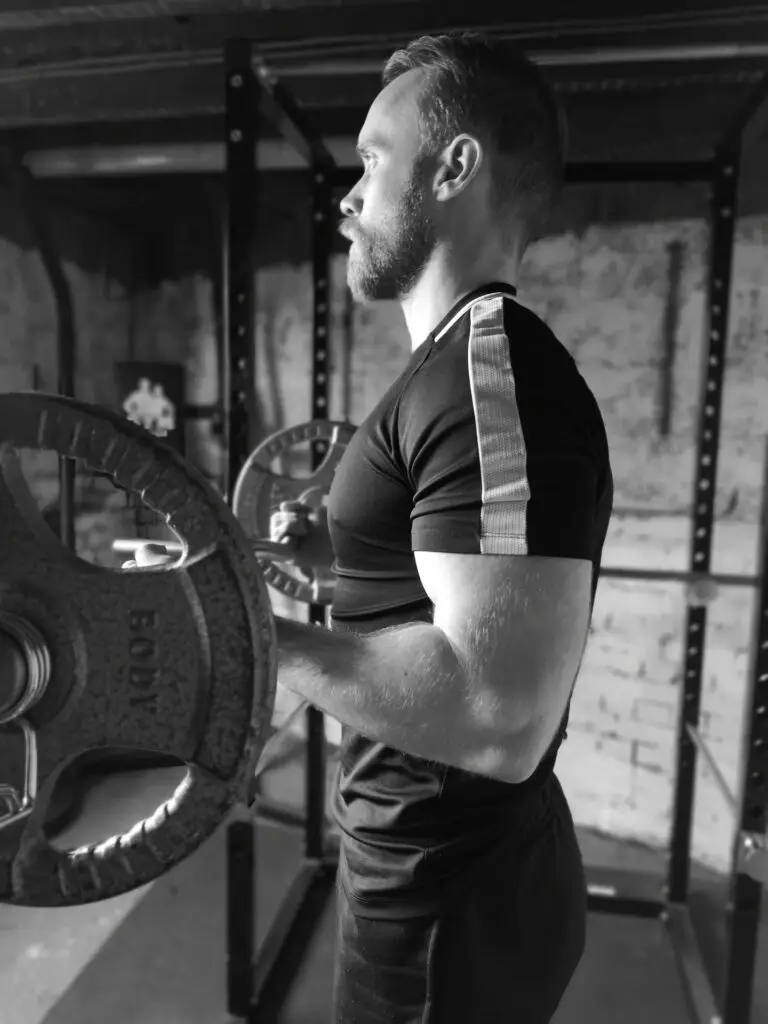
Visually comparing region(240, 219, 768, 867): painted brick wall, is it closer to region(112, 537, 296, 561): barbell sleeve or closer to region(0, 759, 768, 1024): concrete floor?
region(0, 759, 768, 1024): concrete floor

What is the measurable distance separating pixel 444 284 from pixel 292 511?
0.58 m

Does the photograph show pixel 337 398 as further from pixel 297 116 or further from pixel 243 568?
pixel 243 568

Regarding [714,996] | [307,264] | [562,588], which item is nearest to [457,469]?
[562,588]

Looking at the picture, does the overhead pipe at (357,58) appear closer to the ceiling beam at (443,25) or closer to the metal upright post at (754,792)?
the ceiling beam at (443,25)

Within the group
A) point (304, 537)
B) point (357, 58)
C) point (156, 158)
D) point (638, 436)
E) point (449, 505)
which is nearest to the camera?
point (449, 505)

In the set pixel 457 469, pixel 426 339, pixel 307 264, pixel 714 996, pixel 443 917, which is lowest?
A: pixel 714 996

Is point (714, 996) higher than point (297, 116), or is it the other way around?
point (297, 116)

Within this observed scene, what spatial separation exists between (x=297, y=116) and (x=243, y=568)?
1.46 metres

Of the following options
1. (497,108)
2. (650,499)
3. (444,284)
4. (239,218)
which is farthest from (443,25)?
(650,499)

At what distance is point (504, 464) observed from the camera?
60 centimetres

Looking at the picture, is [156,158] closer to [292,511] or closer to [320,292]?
[320,292]

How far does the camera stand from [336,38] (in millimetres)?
1351

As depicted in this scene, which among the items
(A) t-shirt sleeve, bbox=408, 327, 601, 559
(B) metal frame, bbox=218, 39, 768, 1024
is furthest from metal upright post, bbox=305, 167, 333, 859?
(A) t-shirt sleeve, bbox=408, 327, 601, 559

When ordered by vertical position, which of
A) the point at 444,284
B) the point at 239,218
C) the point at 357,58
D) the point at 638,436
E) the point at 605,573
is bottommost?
A: the point at 605,573
